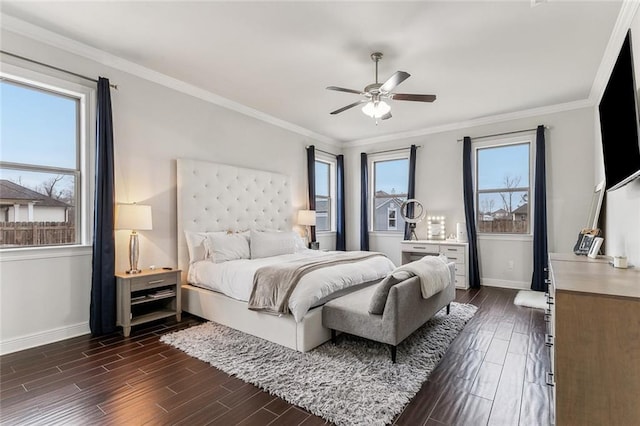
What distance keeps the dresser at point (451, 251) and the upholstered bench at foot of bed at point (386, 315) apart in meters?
2.47

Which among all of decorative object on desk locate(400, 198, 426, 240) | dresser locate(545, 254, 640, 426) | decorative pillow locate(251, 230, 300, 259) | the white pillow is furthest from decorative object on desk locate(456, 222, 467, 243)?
dresser locate(545, 254, 640, 426)

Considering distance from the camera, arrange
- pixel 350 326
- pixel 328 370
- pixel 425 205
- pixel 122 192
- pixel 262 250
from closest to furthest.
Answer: pixel 328 370
pixel 350 326
pixel 122 192
pixel 262 250
pixel 425 205

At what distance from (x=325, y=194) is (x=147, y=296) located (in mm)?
4314

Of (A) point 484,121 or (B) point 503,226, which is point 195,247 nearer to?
(B) point 503,226

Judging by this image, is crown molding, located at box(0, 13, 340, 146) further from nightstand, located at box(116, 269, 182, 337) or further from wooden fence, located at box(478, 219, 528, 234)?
wooden fence, located at box(478, 219, 528, 234)

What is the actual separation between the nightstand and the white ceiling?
2.38m

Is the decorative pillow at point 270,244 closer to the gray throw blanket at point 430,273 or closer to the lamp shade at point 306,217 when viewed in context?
the lamp shade at point 306,217

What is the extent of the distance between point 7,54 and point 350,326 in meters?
3.88

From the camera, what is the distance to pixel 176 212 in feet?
13.5

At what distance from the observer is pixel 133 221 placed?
330 centimetres

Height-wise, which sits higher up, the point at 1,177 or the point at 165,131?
the point at 165,131

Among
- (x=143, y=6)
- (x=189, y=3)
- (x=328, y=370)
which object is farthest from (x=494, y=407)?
(x=143, y=6)

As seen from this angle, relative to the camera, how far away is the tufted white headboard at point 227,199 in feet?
13.5

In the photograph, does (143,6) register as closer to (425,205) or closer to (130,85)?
(130,85)
